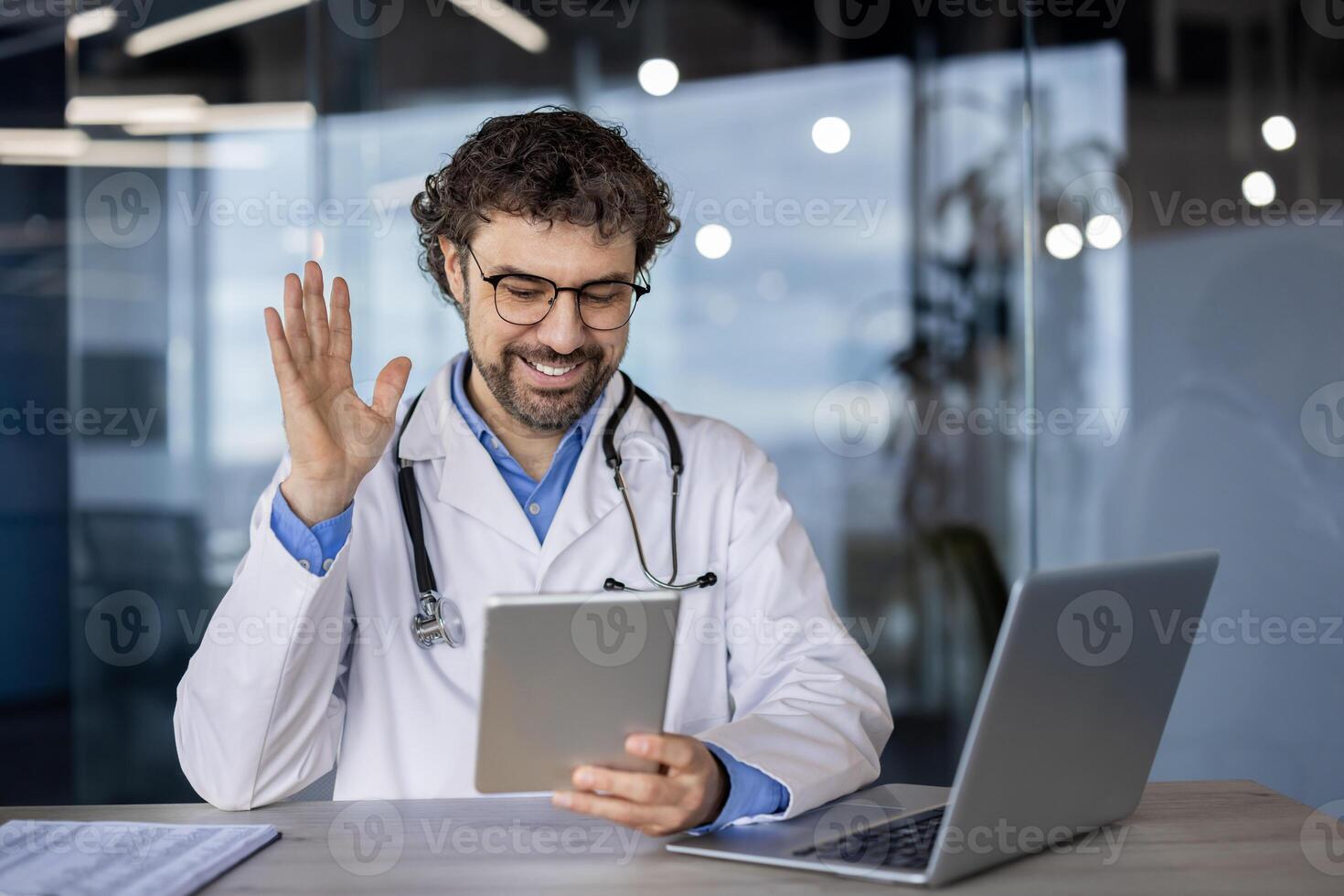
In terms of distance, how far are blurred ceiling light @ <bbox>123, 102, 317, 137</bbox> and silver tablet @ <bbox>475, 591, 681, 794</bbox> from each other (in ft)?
8.75

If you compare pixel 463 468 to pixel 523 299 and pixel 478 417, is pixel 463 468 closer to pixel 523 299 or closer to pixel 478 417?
pixel 478 417

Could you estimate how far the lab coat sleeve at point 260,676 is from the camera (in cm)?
147

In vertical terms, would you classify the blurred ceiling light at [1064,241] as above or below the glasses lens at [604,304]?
above

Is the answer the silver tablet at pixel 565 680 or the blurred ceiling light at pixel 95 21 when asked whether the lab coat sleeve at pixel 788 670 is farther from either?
the blurred ceiling light at pixel 95 21

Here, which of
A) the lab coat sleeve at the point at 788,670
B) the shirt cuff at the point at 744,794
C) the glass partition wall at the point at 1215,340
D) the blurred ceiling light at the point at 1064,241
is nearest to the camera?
the shirt cuff at the point at 744,794

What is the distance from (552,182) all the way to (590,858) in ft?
3.41

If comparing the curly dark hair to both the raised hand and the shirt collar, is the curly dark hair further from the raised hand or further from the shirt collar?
the raised hand

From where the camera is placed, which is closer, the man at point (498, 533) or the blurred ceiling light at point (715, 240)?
the man at point (498, 533)

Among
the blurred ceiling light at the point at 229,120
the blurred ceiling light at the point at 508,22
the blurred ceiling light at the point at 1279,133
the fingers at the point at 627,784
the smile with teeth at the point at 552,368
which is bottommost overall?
the fingers at the point at 627,784

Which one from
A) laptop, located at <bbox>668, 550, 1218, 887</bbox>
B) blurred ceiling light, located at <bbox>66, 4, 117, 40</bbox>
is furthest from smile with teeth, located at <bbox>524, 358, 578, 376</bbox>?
blurred ceiling light, located at <bbox>66, 4, 117, 40</bbox>

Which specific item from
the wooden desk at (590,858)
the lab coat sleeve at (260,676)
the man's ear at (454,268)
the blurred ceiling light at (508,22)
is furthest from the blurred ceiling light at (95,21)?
the wooden desk at (590,858)

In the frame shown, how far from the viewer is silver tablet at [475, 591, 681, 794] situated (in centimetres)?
108

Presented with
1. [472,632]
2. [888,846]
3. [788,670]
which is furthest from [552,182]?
[888,846]

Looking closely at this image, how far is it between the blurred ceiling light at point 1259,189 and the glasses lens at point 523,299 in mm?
2025
